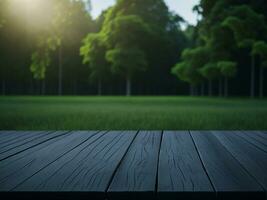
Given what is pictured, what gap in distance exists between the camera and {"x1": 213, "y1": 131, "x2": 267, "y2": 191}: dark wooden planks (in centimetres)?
306

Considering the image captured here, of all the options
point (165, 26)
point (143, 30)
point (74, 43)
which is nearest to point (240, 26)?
point (143, 30)

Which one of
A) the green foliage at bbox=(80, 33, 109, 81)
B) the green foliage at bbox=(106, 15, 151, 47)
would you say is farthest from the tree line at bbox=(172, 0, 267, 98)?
the green foliage at bbox=(80, 33, 109, 81)

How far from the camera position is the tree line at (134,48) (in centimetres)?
1891

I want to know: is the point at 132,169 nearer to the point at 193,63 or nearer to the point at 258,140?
the point at 258,140

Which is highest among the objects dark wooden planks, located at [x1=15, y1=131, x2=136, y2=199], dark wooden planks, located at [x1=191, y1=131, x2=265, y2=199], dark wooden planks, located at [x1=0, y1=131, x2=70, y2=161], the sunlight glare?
the sunlight glare

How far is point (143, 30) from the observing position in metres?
47.4

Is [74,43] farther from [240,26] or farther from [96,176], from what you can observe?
[96,176]

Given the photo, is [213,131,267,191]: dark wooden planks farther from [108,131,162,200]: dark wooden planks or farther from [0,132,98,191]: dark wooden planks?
[0,132,98,191]: dark wooden planks

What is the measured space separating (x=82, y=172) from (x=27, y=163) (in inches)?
26.1

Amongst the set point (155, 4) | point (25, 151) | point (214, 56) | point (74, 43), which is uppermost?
point (155, 4)

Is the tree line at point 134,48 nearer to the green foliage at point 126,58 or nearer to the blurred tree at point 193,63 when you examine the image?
the blurred tree at point 193,63

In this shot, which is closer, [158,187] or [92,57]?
[158,187]

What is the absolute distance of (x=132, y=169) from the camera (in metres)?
3.24
